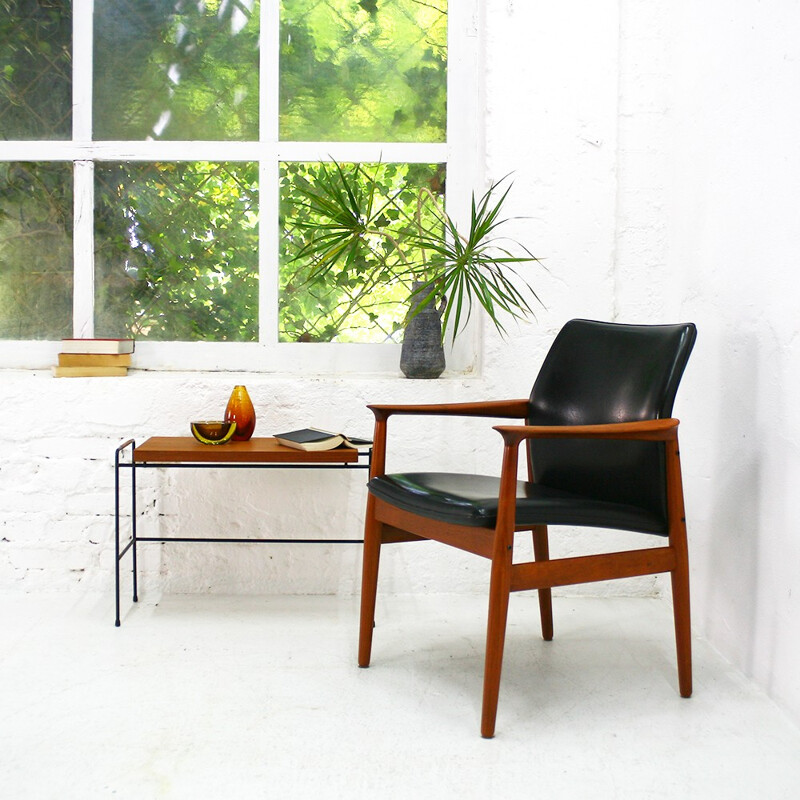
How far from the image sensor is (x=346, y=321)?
10.8ft

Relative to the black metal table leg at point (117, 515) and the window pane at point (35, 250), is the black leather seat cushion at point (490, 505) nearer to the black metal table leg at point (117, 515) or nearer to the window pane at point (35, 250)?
the black metal table leg at point (117, 515)

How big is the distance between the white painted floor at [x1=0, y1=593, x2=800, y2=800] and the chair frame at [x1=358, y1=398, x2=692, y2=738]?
142mm

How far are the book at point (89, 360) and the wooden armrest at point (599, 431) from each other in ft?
5.32

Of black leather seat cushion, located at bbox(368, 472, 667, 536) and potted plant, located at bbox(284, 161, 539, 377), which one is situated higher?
potted plant, located at bbox(284, 161, 539, 377)

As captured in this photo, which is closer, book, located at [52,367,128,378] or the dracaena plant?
the dracaena plant

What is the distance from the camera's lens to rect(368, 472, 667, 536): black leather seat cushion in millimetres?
2012

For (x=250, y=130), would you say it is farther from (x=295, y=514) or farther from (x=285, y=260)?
(x=295, y=514)

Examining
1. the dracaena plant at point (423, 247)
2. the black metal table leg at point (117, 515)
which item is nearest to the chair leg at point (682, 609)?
the dracaena plant at point (423, 247)

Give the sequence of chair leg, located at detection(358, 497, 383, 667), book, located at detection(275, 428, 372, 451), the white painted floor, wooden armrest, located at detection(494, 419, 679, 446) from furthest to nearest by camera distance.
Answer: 1. book, located at detection(275, 428, 372, 451)
2. chair leg, located at detection(358, 497, 383, 667)
3. wooden armrest, located at detection(494, 419, 679, 446)
4. the white painted floor

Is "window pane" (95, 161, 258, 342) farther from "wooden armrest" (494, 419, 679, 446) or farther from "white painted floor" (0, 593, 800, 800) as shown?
Answer: "wooden armrest" (494, 419, 679, 446)

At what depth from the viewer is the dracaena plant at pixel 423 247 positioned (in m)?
2.81

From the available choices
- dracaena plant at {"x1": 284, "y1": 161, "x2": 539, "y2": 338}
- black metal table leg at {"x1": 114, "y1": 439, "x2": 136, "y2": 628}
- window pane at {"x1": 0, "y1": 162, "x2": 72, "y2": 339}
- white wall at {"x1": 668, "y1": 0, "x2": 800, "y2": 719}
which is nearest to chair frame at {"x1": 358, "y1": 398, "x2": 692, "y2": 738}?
white wall at {"x1": 668, "y1": 0, "x2": 800, "y2": 719}

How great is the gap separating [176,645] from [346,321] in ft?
4.31

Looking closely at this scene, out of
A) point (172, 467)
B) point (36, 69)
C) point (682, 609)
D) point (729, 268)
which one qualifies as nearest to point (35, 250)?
point (36, 69)
